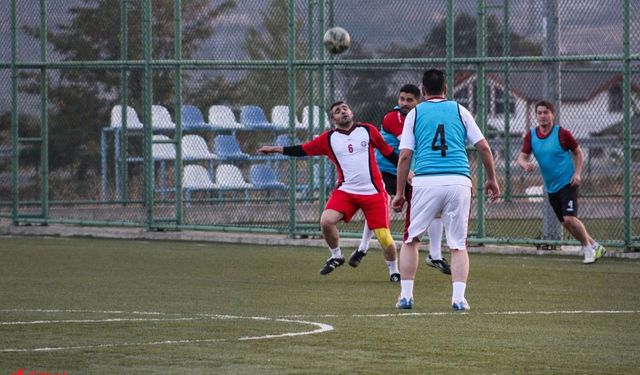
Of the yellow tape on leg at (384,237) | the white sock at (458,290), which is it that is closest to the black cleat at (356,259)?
the yellow tape on leg at (384,237)

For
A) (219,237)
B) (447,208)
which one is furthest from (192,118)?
(447,208)

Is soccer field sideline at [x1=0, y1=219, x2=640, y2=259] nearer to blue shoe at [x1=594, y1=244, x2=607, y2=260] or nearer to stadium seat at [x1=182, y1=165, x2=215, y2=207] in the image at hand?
stadium seat at [x1=182, y1=165, x2=215, y2=207]

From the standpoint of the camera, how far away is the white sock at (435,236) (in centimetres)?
1569

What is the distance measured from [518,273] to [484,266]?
1.01 meters

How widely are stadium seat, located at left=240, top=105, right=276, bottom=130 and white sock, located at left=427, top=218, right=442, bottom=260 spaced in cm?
841

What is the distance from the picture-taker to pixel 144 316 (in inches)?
477

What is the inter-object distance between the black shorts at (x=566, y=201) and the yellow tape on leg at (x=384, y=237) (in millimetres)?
3029

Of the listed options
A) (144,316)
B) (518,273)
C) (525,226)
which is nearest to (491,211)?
(525,226)

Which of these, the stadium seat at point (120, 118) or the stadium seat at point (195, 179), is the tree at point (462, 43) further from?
the stadium seat at point (120, 118)

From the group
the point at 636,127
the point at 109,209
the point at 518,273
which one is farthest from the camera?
the point at 109,209

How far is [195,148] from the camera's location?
2411 cm

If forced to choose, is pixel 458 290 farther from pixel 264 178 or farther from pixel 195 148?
pixel 195 148

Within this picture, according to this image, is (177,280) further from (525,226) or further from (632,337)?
(525,226)

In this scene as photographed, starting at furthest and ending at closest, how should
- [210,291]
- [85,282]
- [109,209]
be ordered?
1. [109,209]
2. [85,282]
3. [210,291]
